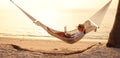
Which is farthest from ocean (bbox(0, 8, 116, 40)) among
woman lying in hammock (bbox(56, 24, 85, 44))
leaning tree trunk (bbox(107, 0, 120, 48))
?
woman lying in hammock (bbox(56, 24, 85, 44))

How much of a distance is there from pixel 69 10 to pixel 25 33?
2.66 feet

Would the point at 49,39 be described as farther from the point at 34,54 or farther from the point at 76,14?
the point at 34,54

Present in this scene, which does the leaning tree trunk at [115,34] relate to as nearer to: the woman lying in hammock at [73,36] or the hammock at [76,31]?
the hammock at [76,31]

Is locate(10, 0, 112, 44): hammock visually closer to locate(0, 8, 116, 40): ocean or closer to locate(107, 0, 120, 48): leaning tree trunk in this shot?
locate(107, 0, 120, 48): leaning tree trunk

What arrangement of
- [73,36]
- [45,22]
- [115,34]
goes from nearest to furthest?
[73,36], [115,34], [45,22]

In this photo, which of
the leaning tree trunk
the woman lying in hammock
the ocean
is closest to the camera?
the woman lying in hammock

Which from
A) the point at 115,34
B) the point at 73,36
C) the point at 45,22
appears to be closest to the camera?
the point at 73,36

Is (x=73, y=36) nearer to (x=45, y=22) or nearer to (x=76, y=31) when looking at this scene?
(x=76, y=31)

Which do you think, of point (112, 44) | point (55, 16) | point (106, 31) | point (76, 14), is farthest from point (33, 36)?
point (112, 44)

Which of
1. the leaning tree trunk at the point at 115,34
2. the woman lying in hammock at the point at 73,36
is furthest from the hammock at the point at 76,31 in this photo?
the leaning tree trunk at the point at 115,34

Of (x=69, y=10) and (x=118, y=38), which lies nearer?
(x=118, y=38)

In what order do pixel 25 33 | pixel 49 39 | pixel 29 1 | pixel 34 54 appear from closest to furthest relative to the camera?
pixel 34 54 < pixel 49 39 < pixel 25 33 < pixel 29 1

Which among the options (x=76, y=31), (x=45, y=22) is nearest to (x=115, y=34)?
(x=76, y=31)

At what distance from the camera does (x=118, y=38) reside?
2666 millimetres
